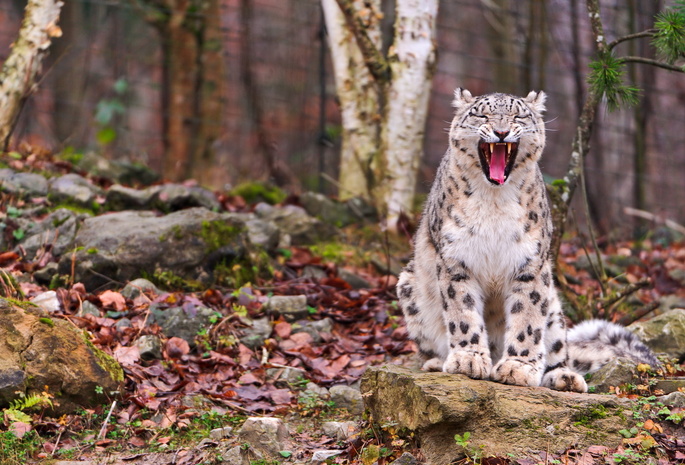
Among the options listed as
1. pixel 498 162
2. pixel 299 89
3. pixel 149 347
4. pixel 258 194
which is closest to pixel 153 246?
pixel 149 347

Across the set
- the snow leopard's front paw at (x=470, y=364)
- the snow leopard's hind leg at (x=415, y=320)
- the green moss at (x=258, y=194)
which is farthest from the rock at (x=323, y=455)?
the green moss at (x=258, y=194)

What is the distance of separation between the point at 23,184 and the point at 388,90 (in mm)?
4236

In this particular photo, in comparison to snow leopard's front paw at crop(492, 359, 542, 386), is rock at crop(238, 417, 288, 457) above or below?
below

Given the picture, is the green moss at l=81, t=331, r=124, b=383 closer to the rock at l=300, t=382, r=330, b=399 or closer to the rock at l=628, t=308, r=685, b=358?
the rock at l=300, t=382, r=330, b=399

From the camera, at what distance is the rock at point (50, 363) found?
5312mm

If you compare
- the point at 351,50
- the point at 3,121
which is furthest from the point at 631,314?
the point at 3,121

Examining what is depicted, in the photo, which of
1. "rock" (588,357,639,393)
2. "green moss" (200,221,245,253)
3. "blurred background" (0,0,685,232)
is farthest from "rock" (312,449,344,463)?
"blurred background" (0,0,685,232)

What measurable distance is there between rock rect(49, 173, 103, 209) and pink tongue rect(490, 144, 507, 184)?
5.19 metres

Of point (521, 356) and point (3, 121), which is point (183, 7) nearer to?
point (3, 121)

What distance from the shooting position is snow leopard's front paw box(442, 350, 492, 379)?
528 centimetres

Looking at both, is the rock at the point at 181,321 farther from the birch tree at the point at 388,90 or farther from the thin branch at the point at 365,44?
the thin branch at the point at 365,44

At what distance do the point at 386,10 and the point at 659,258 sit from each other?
892cm

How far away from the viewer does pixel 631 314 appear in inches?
316

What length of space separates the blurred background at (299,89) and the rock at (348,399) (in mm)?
5910
